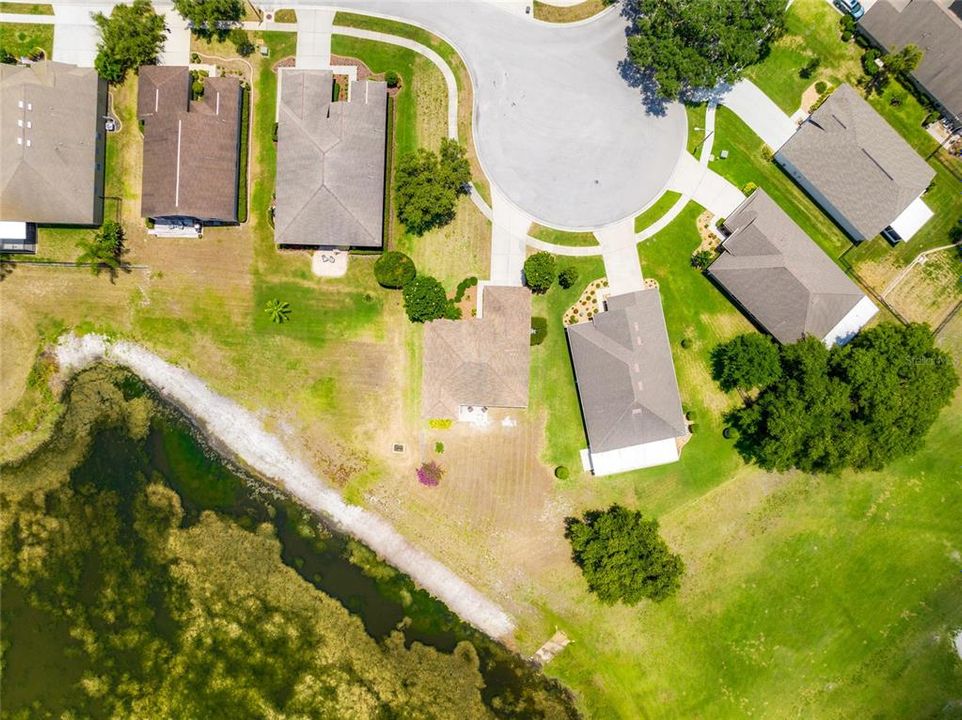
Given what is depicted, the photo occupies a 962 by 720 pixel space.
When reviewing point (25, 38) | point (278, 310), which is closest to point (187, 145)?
point (278, 310)

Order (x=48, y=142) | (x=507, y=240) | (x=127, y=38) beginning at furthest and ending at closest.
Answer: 1. (x=507, y=240)
2. (x=127, y=38)
3. (x=48, y=142)

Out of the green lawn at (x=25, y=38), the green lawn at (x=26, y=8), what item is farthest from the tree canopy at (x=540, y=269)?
the green lawn at (x=26, y=8)

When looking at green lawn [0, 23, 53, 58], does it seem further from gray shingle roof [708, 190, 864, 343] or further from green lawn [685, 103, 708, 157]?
gray shingle roof [708, 190, 864, 343]

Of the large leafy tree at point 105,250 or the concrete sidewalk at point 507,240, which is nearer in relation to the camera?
the large leafy tree at point 105,250

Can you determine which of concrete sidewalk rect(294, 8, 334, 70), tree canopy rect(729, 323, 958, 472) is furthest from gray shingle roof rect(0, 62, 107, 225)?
tree canopy rect(729, 323, 958, 472)

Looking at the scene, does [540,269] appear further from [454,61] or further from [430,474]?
[454,61]

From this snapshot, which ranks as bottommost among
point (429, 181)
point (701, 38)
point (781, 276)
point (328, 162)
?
point (781, 276)

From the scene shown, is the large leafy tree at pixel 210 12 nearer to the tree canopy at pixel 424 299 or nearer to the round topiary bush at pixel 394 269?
the round topiary bush at pixel 394 269
